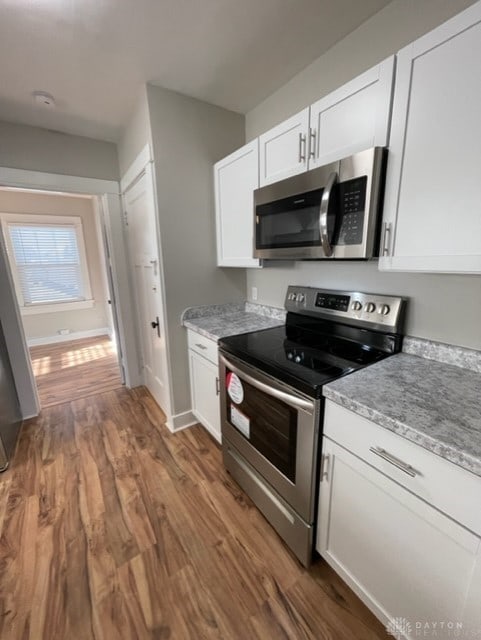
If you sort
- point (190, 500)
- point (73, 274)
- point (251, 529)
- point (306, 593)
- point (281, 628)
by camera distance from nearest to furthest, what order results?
point (281, 628), point (306, 593), point (251, 529), point (190, 500), point (73, 274)

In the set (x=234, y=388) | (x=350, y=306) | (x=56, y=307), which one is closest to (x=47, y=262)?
(x=56, y=307)

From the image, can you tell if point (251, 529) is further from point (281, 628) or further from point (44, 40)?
point (44, 40)

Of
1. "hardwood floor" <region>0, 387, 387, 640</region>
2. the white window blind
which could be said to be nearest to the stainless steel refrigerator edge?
"hardwood floor" <region>0, 387, 387, 640</region>

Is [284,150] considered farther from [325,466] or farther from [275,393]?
[325,466]

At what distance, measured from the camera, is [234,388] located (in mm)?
1552

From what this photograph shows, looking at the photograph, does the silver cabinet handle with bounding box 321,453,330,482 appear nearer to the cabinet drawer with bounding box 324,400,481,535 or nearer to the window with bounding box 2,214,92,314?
the cabinet drawer with bounding box 324,400,481,535

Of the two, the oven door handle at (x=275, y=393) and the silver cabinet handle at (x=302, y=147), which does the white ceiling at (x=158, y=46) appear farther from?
the oven door handle at (x=275, y=393)

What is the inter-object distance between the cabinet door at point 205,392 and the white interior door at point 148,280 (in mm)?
240

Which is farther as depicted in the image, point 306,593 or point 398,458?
Answer: point 306,593

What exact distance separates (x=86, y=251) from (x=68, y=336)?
156 cm

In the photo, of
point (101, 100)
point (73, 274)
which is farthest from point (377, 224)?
point (73, 274)

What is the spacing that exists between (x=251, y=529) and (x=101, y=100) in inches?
115

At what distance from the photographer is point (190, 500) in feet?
5.47

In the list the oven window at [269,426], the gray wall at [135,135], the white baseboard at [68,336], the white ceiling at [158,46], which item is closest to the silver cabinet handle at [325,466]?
the oven window at [269,426]
